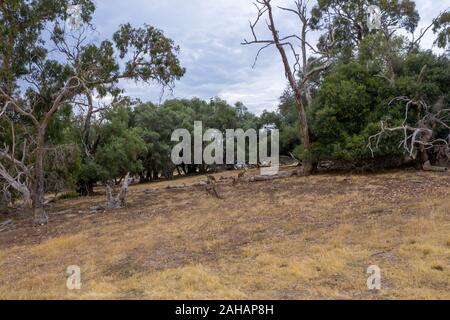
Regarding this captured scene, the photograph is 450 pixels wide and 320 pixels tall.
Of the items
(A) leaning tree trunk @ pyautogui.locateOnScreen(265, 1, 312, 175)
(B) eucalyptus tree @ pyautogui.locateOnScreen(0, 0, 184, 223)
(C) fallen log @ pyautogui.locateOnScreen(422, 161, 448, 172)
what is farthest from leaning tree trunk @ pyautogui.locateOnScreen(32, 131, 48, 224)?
(C) fallen log @ pyautogui.locateOnScreen(422, 161, 448, 172)

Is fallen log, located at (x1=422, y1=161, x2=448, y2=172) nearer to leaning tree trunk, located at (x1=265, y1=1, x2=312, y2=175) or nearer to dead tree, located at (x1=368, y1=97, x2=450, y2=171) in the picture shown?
dead tree, located at (x1=368, y1=97, x2=450, y2=171)

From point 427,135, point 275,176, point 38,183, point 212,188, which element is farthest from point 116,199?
point 427,135

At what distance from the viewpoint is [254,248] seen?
21.6 feet

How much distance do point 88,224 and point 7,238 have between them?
6.35ft

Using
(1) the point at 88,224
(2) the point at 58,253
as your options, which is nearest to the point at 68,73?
(1) the point at 88,224

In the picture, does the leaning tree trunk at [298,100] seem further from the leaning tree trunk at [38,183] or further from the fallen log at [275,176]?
the leaning tree trunk at [38,183]

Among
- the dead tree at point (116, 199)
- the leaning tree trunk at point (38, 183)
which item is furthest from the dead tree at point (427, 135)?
the leaning tree trunk at point (38, 183)

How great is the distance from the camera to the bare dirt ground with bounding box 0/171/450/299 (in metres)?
4.64

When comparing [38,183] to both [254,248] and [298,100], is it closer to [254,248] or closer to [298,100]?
[254,248]

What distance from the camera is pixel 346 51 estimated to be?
19891 millimetres

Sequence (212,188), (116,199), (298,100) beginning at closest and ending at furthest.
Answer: (116,199)
(212,188)
(298,100)

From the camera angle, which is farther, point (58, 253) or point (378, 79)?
point (378, 79)

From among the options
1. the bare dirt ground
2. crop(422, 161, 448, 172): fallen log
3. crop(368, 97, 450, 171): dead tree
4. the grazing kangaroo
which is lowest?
the bare dirt ground
